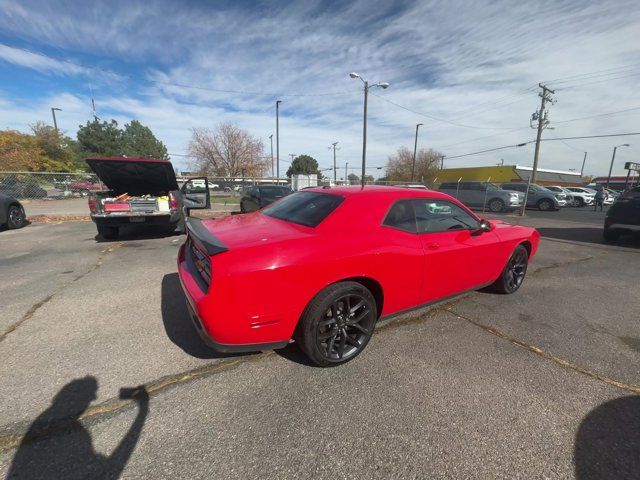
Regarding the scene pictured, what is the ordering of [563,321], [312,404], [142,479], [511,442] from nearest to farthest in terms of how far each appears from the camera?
1. [142,479]
2. [511,442]
3. [312,404]
4. [563,321]

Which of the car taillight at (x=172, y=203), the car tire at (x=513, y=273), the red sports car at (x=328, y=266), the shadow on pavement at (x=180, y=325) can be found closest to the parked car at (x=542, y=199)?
the car tire at (x=513, y=273)

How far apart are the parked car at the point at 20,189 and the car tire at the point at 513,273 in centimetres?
2093

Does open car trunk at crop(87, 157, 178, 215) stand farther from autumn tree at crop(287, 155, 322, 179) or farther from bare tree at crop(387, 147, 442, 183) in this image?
autumn tree at crop(287, 155, 322, 179)

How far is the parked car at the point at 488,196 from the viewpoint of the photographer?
1600 cm

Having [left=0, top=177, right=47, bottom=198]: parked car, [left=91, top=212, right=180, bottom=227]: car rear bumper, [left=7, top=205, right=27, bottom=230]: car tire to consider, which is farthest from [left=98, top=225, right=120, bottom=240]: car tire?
[left=0, top=177, right=47, bottom=198]: parked car

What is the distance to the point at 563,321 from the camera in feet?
10.9

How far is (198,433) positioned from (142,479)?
34cm

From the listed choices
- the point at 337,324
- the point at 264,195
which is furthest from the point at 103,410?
the point at 264,195

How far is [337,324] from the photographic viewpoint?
2.41 meters

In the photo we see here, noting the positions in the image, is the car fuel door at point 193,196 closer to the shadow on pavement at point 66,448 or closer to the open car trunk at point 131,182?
the open car trunk at point 131,182

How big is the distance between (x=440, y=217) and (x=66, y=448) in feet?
11.0

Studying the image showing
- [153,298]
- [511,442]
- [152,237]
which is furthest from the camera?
[152,237]

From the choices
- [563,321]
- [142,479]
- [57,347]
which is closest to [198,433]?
[142,479]

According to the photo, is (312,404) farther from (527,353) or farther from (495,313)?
(495,313)
